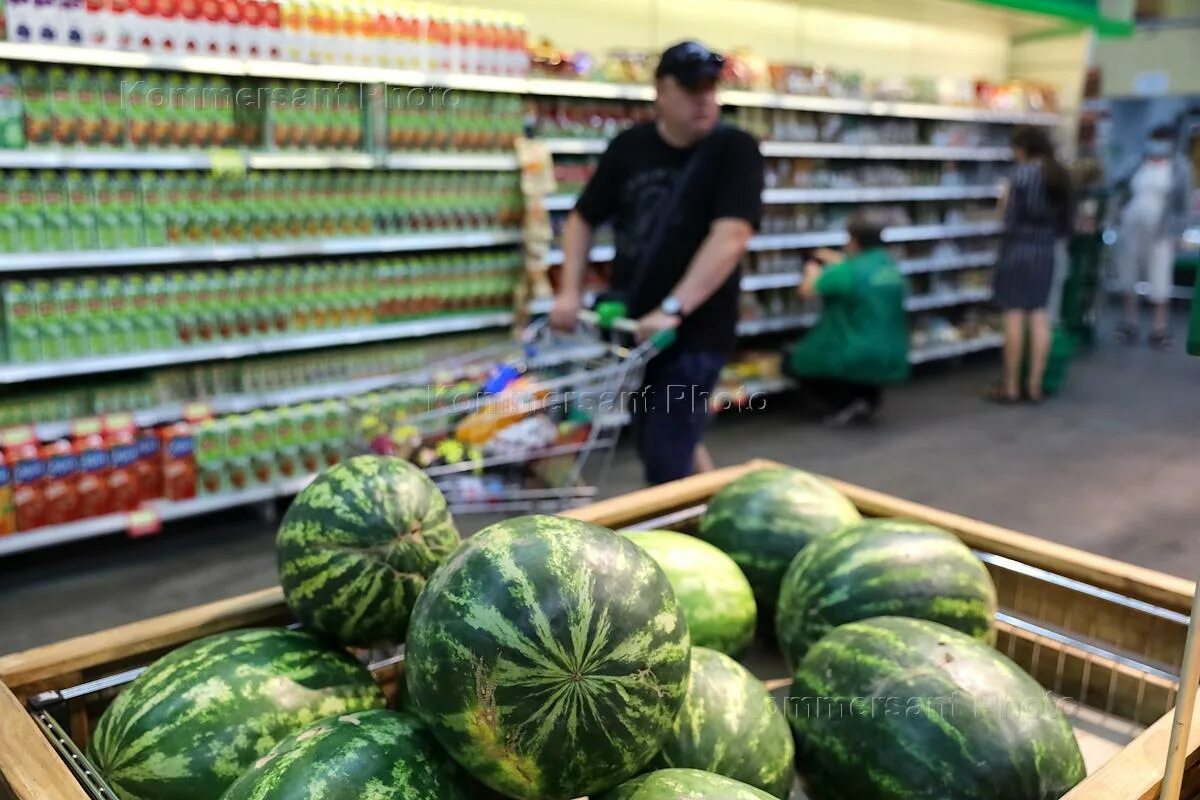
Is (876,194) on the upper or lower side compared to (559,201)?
upper

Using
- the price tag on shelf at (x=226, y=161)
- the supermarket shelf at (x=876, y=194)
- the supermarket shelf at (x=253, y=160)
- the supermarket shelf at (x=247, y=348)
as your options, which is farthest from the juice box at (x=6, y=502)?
the supermarket shelf at (x=876, y=194)

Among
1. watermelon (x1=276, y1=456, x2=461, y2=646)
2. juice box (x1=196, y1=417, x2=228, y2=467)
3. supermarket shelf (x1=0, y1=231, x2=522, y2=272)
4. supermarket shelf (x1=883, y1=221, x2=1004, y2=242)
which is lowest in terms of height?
juice box (x1=196, y1=417, x2=228, y2=467)

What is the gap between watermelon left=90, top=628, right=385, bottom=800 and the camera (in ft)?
3.30

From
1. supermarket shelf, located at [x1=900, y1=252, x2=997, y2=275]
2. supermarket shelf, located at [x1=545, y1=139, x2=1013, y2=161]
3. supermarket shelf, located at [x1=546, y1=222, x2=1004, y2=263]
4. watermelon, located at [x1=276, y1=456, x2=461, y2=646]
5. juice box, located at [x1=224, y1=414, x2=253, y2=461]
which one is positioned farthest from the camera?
supermarket shelf, located at [x1=900, y1=252, x2=997, y2=275]

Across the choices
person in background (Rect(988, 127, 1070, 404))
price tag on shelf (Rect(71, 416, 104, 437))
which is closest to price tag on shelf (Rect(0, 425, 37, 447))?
price tag on shelf (Rect(71, 416, 104, 437))

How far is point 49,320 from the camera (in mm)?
3520

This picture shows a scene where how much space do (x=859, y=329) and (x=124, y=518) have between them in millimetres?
3844

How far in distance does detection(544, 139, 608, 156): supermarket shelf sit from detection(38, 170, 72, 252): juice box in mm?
2103

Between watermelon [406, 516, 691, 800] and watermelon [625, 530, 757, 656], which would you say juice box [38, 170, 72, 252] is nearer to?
watermelon [625, 530, 757, 656]

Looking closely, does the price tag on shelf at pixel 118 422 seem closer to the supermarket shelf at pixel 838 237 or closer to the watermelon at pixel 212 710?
the supermarket shelf at pixel 838 237

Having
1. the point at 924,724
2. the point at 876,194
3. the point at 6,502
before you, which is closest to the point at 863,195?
the point at 876,194

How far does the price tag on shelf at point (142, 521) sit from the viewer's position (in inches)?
143

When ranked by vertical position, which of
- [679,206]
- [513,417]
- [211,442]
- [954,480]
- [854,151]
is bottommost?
[954,480]

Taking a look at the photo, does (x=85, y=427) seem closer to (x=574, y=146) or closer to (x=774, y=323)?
(x=574, y=146)
